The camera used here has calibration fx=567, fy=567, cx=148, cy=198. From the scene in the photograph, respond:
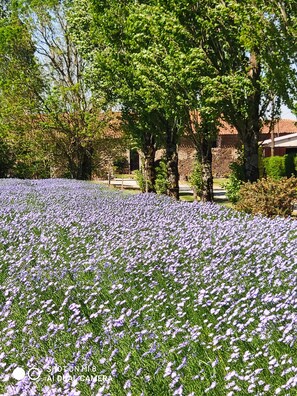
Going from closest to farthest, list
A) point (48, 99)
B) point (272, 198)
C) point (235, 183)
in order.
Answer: point (272, 198), point (235, 183), point (48, 99)

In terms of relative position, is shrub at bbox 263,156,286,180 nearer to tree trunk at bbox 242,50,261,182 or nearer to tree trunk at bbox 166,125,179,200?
tree trunk at bbox 166,125,179,200

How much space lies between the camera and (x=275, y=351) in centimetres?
378

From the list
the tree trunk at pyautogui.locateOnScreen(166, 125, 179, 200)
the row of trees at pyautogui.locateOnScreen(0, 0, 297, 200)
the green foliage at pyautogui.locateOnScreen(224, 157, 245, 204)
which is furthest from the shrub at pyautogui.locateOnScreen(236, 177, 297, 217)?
the tree trunk at pyautogui.locateOnScreen(166, 125, 179, 200)

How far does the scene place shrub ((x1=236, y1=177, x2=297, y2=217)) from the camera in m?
13.2

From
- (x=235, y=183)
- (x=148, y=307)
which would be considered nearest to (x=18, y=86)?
(x=235, y=183)

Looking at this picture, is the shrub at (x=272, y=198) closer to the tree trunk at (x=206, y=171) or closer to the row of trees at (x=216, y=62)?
the row of trees at (x=216, y=62)

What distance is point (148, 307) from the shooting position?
5.10 meters

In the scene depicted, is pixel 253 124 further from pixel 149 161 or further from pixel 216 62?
pixel 149 161

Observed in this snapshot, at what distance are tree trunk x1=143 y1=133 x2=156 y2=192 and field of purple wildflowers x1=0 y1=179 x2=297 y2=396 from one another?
15293 mm

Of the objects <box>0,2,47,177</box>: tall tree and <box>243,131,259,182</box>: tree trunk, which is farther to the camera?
<box>0,2,47,177</box>: tall tree

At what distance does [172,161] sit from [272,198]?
909cm

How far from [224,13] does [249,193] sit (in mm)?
4765

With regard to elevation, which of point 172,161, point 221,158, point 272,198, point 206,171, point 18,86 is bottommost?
point 272,198

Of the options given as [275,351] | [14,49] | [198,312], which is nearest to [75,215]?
[198,312]
